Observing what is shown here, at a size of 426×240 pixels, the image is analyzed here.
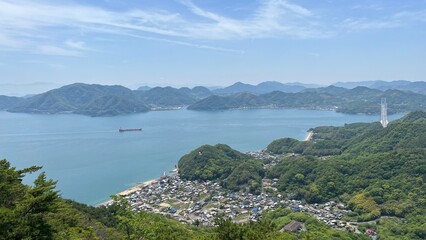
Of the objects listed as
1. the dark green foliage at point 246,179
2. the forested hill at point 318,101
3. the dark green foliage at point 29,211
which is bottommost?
the dark green foliage at point 246,179

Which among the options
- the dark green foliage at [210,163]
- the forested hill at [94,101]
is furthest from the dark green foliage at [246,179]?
the forested hill at [94,101]

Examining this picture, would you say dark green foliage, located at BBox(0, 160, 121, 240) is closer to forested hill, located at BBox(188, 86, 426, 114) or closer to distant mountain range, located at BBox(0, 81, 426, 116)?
distant mountain range, located at BBox(0, 81, 426, 116)

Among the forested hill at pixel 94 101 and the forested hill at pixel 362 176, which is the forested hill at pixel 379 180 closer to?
the forested hill at pixel 362 176

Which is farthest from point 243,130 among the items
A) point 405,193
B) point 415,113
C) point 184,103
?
point 184,103

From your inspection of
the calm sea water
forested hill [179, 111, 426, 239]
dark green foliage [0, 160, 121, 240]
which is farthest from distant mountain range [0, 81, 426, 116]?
dark green foliage [0, 160, 121, 240]

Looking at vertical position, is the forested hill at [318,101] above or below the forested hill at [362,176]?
above

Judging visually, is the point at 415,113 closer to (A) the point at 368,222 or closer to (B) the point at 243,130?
(B) the point at 243,130

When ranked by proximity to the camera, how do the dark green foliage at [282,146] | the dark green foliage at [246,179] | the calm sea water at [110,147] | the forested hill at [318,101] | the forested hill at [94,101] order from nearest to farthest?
1. the dark green foliage at [246,179]
2. the calm sea water at [110,147]
3. the dark green foliage at [282,146]
4. the forested hill at [318,101]
5. the forested hill at [94,101]
